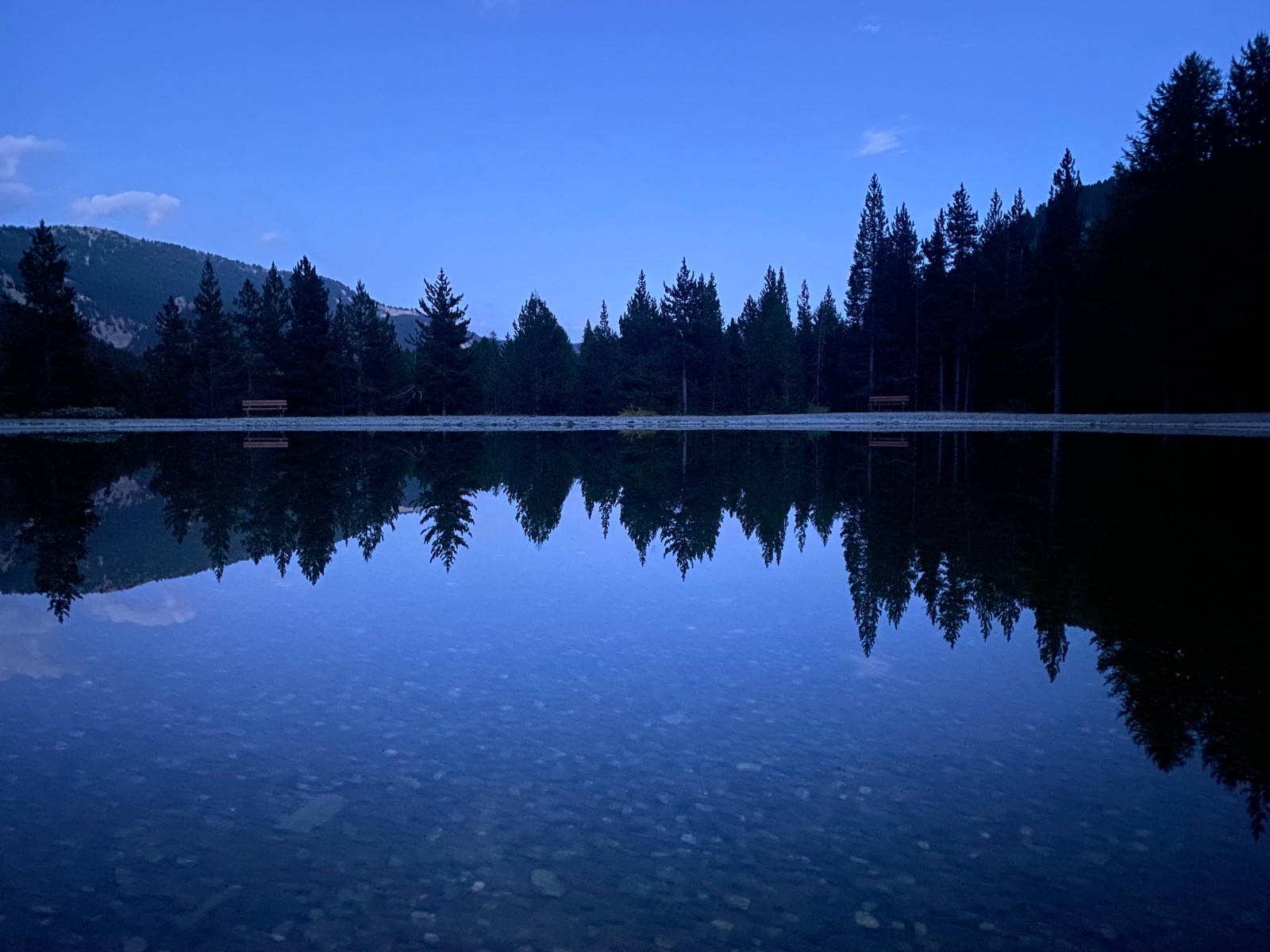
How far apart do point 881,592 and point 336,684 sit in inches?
215

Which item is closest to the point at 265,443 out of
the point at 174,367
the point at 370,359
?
the point at 370,359

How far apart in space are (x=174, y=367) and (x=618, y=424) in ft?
125

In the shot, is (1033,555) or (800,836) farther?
(1033,555)

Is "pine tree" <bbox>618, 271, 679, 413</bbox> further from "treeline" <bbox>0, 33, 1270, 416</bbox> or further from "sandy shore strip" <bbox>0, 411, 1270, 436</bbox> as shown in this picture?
"sandy shore strip" <bbox>0, 411, 1270, 436</bbox>

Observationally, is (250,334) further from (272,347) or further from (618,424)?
(618,424)

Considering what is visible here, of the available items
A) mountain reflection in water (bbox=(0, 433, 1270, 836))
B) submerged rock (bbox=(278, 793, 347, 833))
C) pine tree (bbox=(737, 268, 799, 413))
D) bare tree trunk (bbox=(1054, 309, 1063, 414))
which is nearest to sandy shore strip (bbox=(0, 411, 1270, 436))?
bare tree trunk (bbox=(1054, 309, 1063, 414))

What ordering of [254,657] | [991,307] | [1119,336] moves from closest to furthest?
[254,657] → [1119,336] → [991,307]

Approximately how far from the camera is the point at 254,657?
7016 millimetres

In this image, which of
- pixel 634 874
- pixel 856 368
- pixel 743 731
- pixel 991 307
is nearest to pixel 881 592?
pixel 743 731

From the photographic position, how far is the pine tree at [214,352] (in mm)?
65562

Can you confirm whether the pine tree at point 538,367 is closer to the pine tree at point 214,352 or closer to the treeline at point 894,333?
the treeline at point 894,333

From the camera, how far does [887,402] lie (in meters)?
64.4

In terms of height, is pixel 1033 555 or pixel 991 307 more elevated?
pixel 991 307

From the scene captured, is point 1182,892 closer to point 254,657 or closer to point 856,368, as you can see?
point 254,657
